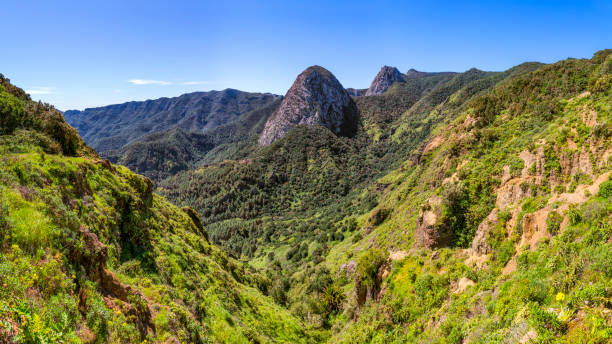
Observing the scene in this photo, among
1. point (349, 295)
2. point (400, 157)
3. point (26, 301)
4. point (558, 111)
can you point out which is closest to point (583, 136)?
point (558, 111)

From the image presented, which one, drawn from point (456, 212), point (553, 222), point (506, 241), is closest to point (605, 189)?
point (553, 222)

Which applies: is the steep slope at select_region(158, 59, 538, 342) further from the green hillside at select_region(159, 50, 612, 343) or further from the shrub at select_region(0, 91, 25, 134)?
the shrub at select_region(0, 91, 25, 134)

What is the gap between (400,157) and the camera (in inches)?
6156

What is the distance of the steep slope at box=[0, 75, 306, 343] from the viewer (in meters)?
7.39

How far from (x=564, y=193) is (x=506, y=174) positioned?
23.1ft

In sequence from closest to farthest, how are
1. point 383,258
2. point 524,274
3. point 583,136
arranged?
point 524,274 < point 583,136 < point 383,258

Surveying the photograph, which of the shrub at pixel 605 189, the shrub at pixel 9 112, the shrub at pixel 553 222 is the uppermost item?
the shrub at pixel 9 112

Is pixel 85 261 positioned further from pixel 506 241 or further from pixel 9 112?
pixel 506 241

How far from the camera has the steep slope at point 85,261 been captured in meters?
7.39

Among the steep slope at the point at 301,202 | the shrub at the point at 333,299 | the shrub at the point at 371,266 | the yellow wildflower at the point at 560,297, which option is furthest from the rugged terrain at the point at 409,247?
the steep slope at the point at 301,202

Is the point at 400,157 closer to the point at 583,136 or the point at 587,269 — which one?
the point at 583,136

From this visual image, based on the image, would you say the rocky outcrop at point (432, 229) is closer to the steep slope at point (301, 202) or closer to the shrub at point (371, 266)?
the shrub at point (371, 266)

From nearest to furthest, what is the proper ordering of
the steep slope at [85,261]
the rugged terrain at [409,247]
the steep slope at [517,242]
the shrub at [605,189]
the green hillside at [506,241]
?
the steep slope at [85,261]
the rugged terrain at [409,247]
the steep slope at [517,242]
the green hillside at [506,241]
the shrub at [605,189]

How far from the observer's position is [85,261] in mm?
10156
